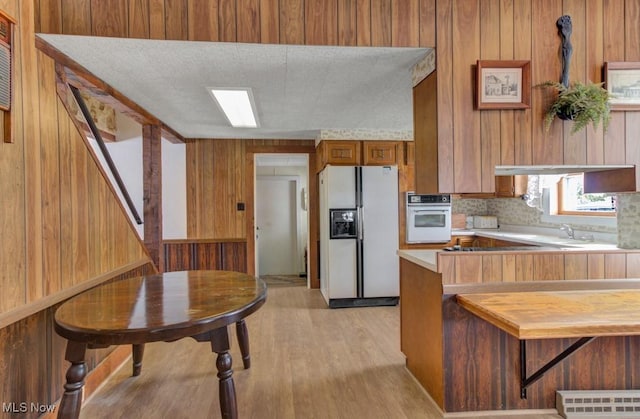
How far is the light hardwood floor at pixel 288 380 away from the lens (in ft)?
6.33

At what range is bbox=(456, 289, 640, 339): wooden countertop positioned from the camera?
135 centimetres

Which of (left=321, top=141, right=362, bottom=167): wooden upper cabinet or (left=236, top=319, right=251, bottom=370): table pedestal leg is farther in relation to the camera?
(left=321, top=141, right=362, bottom=167): wooden upper cabinet

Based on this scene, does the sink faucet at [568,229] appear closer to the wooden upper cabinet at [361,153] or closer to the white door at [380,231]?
the white door at [380,231]

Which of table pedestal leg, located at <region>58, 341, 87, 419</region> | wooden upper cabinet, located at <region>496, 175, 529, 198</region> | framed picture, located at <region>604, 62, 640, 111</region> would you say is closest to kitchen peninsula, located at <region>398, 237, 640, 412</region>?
framed picture, located at <region>604, 62, 640, 111</region>

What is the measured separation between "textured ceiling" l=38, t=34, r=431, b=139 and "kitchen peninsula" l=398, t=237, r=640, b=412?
129cm

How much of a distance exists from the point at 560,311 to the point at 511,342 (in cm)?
48

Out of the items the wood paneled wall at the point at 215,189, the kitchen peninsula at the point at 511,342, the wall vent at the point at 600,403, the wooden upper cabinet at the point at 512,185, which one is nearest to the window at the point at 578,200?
the wooden upper cabinet at the point at 512,185

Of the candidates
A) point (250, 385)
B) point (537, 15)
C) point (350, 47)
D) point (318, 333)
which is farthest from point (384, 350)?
point (537, 15)

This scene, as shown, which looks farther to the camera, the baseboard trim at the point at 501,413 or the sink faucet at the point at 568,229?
the sink faucet at the point at 568,229

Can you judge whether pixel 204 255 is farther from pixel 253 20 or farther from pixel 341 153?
pixel 253 20

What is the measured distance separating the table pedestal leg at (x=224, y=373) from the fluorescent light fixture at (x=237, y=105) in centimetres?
181

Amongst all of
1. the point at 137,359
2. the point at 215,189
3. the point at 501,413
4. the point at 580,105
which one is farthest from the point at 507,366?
the point at 215,189

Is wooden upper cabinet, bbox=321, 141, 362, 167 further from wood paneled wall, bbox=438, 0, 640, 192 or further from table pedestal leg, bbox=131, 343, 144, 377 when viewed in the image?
table pedestal leg, bbox=131, 343, 144, 377

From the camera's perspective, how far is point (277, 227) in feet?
19.1
